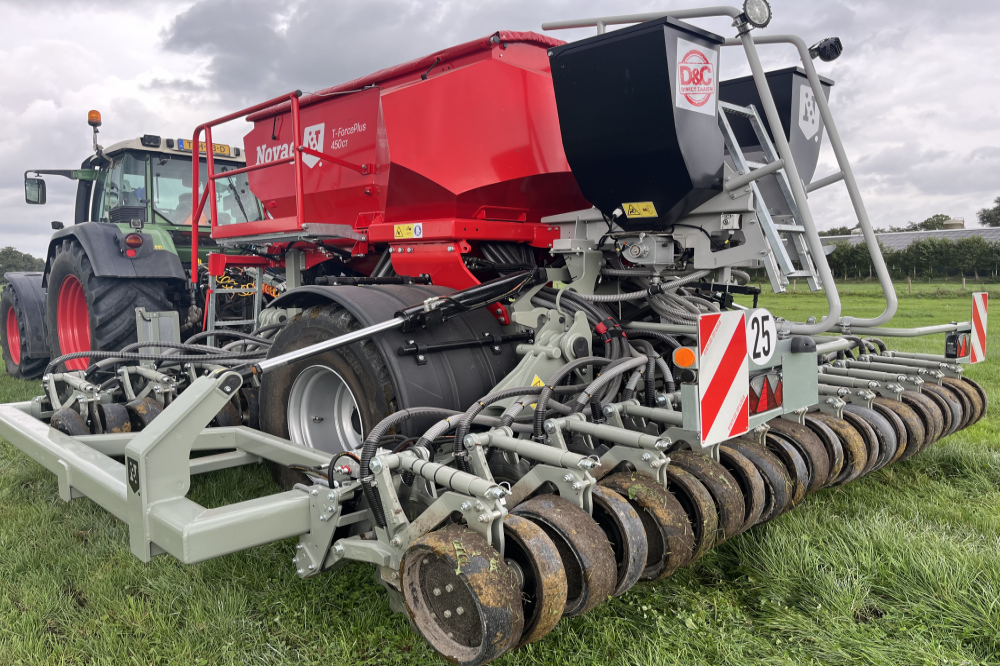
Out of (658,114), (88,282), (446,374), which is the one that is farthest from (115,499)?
(88,282)

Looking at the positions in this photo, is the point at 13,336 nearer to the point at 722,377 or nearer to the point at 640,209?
the point at 640,209

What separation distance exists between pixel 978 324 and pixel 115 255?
584 centimetres

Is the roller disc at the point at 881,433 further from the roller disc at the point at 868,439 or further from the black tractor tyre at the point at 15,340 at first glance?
the black tractor tyre at the point at 15,340

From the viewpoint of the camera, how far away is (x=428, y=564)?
6.23ft

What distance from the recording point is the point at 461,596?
5.90 feet

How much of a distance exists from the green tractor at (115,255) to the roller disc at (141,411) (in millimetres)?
1527

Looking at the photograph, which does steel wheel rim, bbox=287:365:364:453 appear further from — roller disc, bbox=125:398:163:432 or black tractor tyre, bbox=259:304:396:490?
roller disc, bbox=125:398:163:432

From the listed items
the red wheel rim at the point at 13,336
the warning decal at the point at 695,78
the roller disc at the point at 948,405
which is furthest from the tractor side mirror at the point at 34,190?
the roller disc at the point at 948,405

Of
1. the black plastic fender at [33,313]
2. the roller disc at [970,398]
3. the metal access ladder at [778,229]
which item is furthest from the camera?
the black plastic fender at [33,313]

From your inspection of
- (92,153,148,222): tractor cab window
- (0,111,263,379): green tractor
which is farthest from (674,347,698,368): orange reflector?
(92,153,148,222): tractor cab window

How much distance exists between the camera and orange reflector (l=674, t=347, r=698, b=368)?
2251 mm

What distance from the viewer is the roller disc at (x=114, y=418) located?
11.3ft

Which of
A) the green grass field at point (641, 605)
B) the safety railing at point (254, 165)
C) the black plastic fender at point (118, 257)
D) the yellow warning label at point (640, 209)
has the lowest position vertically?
the green grass field at point (641, 605)

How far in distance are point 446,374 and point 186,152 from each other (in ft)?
15.7
